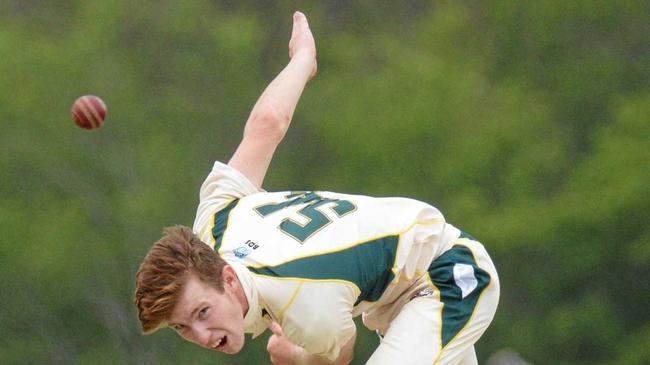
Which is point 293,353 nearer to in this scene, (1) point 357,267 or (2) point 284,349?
(2) point 284,349

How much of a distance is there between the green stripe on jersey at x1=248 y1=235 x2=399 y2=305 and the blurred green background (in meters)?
13.4

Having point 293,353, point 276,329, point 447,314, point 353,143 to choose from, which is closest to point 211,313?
point 276,329

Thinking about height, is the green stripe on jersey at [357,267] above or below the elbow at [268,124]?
below

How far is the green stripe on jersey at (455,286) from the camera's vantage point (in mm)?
5777

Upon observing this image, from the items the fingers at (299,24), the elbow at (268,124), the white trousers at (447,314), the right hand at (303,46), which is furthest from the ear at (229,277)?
the fingers at (299,24)

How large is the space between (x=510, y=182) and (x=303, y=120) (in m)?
3.03

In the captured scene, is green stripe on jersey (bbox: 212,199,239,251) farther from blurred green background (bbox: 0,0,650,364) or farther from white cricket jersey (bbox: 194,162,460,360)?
blurred green background (bbox: 0,0,650,364)

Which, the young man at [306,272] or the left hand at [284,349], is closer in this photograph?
the young man at [306,272]

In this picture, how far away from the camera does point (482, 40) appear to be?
2319 cm

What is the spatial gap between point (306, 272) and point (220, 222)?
0.53 metres

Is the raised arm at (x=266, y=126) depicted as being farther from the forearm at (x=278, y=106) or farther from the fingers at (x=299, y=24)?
the fingers at (x=299, y=24)

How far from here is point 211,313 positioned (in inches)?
205

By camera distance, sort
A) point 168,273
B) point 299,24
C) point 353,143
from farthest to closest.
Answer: point 353,143
point 299,24
point 168,273

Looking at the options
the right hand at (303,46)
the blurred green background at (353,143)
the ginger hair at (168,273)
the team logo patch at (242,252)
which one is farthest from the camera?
the blurred green background at (353,143)
